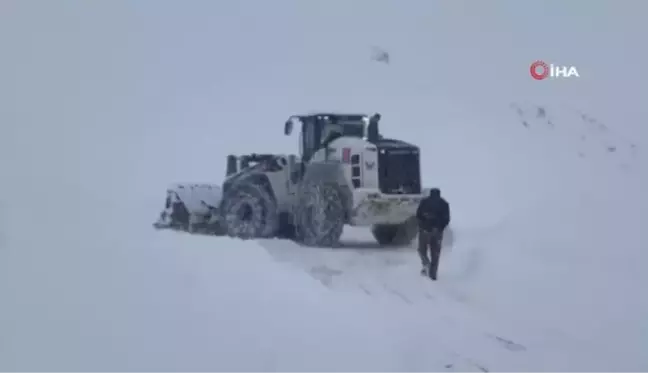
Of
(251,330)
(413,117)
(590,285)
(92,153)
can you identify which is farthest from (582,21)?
(92,153)

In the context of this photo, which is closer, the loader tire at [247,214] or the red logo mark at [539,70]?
the loader tire at [247,214]

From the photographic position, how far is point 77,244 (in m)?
2.82

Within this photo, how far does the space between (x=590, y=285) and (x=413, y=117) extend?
0.96m

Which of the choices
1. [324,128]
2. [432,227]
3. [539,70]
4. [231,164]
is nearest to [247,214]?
[231,164]

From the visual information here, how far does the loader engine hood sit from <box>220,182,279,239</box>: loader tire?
0.46 metres

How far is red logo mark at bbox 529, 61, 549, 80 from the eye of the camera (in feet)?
10.1

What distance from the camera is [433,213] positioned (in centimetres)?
294

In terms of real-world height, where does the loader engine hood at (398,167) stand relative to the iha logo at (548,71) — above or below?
below

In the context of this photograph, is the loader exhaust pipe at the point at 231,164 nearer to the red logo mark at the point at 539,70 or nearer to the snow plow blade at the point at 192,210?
the snow plow blade at the point at 192,210

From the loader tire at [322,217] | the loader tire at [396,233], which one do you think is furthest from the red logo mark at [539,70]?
the loader tire at [322,217]

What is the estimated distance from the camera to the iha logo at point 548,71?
3070 millimetres

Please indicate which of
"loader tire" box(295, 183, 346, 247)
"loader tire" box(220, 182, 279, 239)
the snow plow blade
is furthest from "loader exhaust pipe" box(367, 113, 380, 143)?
the snow plow blade

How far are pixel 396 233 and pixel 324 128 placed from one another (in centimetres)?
50

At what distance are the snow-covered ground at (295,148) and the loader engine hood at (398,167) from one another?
0.16 ft
